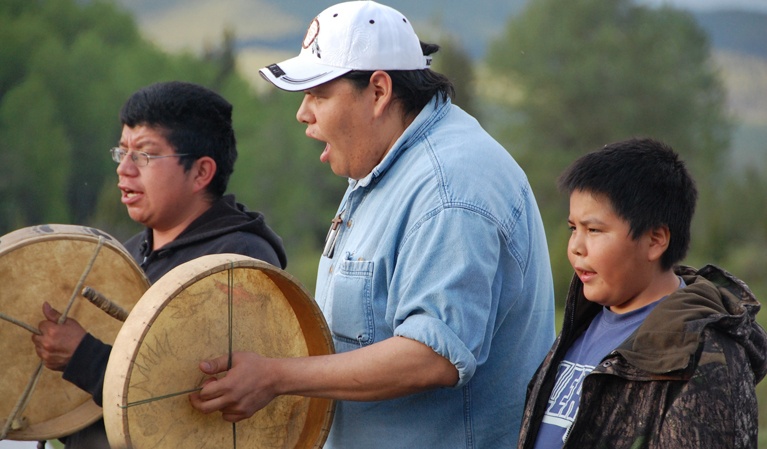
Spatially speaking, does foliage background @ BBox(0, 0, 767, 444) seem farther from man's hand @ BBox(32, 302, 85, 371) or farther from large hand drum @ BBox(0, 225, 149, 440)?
man's hand @ BBox(32, 302, 85, 371)

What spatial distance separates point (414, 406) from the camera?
97.0 inches

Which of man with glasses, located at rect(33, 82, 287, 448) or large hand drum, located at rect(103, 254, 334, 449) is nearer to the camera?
large hand drum, located at rect(103, 254, 334, 449)

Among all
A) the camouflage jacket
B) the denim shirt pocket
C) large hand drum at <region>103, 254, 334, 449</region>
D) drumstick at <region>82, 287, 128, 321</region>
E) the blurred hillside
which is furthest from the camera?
the blurred hillside

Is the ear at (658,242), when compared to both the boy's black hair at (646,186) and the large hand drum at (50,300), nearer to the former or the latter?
the boy's black hair at (646,186)

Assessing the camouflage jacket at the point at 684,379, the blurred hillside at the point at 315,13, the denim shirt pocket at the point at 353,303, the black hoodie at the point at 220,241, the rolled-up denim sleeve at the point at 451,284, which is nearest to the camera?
the camouflage jacket at the point at 684,379

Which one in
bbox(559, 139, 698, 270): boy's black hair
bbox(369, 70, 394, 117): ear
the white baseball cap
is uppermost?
the white baseball cap

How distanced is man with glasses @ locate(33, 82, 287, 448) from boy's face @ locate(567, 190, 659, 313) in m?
1.05

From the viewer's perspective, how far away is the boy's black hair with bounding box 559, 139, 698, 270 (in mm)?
2268

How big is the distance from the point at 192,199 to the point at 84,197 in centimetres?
900

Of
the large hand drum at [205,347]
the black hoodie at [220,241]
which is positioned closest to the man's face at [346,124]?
the large hand drum at [205,347]

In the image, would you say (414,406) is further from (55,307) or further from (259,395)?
(55,307)

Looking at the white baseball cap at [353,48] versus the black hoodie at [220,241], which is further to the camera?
the black hoodie at [220,241]

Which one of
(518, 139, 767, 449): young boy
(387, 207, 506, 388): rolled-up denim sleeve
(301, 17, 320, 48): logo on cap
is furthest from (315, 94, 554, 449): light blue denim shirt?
(301, 17, 320, 48): logo on cap

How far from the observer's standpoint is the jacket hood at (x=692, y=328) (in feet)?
6.70
